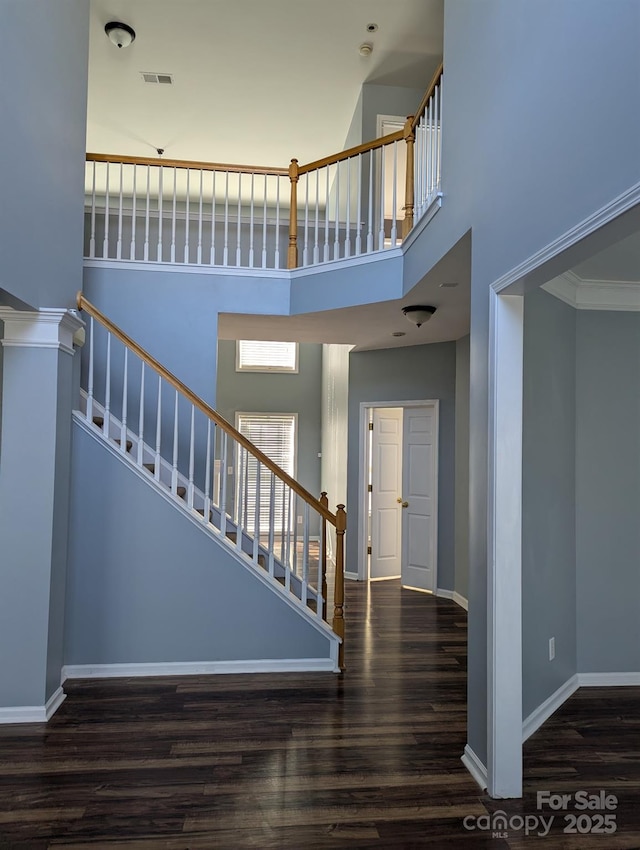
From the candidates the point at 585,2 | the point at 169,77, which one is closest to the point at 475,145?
the point at 585,2

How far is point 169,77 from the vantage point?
577 cm

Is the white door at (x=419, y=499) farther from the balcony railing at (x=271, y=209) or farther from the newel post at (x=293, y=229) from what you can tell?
the newel post at (x=293, y=229)

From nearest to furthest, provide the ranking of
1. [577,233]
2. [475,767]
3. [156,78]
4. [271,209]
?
[577,233], [475,767], [156,78], [271,209]

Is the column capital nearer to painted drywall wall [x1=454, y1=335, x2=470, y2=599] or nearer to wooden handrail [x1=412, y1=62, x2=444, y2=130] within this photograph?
wooden handrail [x1=412, y1=62, x2=444, y2=130]

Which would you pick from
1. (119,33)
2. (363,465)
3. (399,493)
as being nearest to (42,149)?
(119,33)

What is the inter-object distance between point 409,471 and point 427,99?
392 centimetres

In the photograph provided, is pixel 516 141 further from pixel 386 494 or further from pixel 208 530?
pixel 386 494

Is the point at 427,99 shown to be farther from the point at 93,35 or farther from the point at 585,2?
the point at 93,35

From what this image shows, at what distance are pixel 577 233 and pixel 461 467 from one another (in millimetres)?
4208

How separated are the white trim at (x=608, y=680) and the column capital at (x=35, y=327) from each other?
3.97 metres

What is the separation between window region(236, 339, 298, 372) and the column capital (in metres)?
6.33

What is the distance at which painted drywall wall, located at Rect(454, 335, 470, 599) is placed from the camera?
18.7 ft

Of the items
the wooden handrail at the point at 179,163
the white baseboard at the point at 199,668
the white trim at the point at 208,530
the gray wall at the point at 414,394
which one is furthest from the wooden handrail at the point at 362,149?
the white baseboard at the point at 199,668

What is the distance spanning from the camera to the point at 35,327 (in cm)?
317
